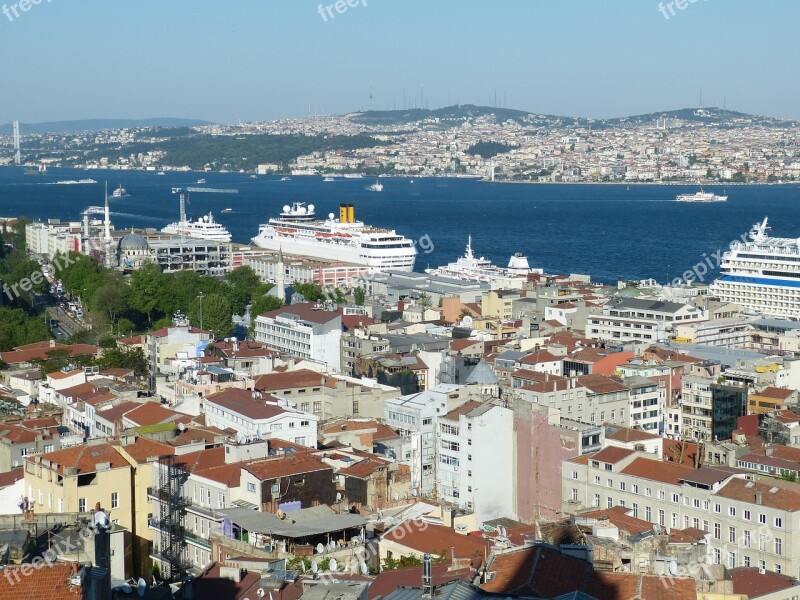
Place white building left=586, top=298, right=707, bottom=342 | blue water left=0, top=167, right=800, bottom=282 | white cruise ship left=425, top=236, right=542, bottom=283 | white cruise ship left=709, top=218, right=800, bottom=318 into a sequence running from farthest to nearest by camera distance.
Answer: blue water left=0, top=167, right=800, bottom=282 → white cruise ship left=425, top=236, right=542, bottom=283 → white cruise ship left=709, top=218, right=800, bottom=318 → white building left=586, top=298, right=707, bottom=342

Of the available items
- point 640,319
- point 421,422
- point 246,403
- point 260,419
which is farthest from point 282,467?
point 640,319

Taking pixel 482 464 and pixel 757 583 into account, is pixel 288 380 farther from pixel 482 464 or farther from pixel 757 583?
pixel 757 583

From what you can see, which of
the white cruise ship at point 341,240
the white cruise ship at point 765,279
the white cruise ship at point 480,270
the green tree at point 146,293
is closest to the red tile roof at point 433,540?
the green tree at point 146,293

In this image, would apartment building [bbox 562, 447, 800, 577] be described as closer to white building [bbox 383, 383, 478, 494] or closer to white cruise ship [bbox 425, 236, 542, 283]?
white building [bbox 383, 383, 478, 494]

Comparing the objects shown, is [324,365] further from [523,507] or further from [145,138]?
[145,138]

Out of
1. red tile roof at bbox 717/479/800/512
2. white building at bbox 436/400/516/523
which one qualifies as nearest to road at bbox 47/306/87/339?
white building at bbox 436/400/516/523

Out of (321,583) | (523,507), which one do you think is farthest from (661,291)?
(321,583)
